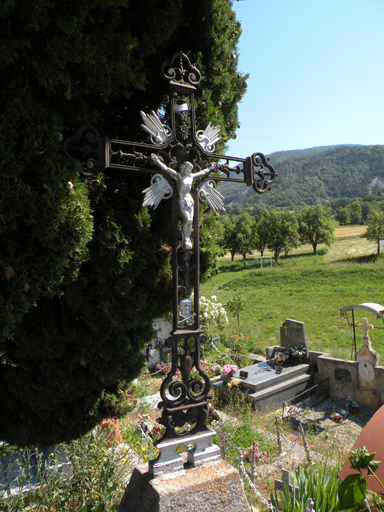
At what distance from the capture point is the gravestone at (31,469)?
140 inches

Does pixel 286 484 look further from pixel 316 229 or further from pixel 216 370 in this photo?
pixel 316 229

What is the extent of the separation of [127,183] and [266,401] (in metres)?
6.34

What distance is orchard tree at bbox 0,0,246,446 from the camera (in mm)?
2701

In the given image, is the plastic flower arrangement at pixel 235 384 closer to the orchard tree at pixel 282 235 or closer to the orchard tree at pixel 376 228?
the orchard tree at pixel 376 228

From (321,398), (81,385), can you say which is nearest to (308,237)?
(321,398)

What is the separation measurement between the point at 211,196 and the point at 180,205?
443 mm

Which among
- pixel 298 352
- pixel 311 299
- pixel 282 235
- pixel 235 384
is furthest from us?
pixel 282 235

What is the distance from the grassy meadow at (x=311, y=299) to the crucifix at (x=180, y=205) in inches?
336

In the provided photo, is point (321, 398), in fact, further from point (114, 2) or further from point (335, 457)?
point (114, 2)

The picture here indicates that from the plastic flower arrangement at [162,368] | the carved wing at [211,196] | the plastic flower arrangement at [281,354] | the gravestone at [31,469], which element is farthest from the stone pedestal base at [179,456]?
the plastic flower arrangement at [281,354]

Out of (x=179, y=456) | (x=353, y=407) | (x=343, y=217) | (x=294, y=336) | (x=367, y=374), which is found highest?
(x=343, y=217)

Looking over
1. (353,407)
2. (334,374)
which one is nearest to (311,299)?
(334,374)

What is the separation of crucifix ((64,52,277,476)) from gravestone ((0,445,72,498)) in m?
1.59

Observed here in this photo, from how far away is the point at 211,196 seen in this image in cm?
331
